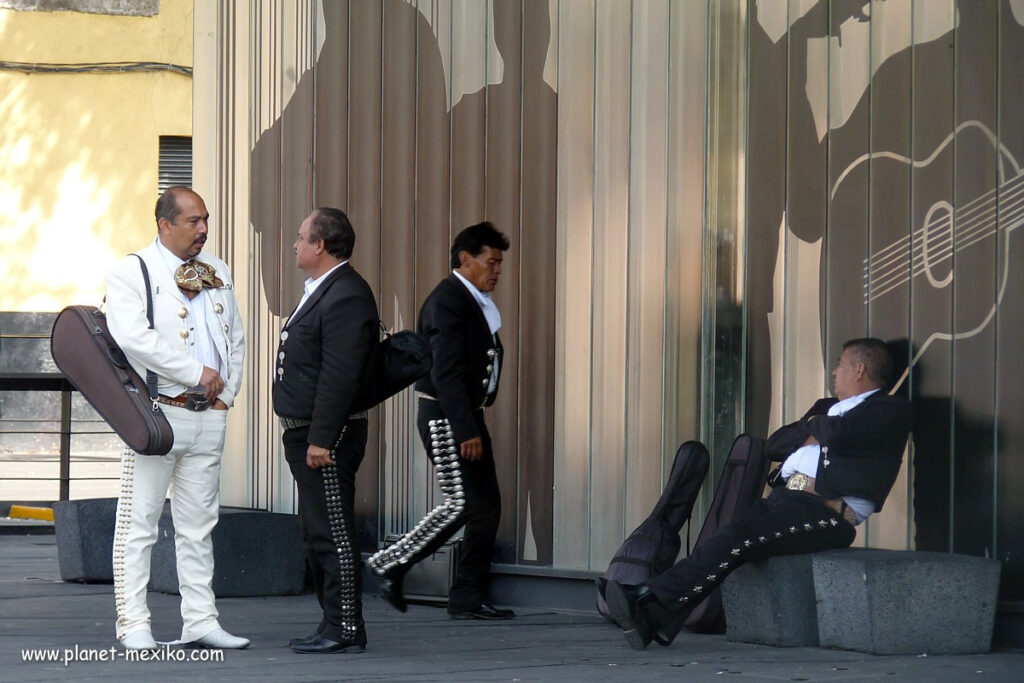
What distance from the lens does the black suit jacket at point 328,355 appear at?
22.1 ft

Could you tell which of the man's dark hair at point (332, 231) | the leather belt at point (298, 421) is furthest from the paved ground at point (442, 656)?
the man's dark hair at point (332, 231)

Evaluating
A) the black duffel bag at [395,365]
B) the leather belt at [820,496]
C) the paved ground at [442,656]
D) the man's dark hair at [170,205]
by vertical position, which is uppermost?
the man's dark hair at [170,205]

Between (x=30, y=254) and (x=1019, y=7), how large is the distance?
49.6 ft

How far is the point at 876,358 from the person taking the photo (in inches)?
301

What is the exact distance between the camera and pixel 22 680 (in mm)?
6090

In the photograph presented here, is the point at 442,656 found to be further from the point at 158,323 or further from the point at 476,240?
the point at 476,240

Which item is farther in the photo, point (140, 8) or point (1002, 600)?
point (140, 8)

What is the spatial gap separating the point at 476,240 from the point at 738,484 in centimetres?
176

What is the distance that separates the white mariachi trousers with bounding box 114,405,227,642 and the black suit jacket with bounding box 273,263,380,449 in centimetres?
36

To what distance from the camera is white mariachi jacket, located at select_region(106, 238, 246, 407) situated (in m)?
6.63

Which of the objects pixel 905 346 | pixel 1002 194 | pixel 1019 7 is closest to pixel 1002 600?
pixel 905 346

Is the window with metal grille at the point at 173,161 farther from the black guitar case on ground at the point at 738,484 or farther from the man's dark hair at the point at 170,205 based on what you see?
the man's dark hair at the point at 170,205

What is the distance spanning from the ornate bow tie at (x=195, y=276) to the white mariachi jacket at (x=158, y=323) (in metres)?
0.03

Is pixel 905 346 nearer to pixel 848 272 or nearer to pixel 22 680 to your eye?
pixel 848 272
